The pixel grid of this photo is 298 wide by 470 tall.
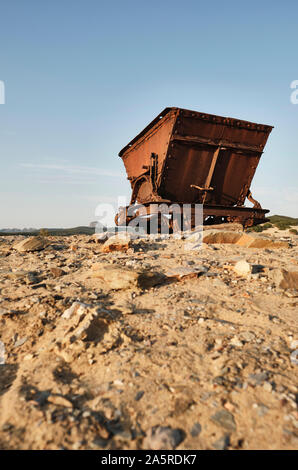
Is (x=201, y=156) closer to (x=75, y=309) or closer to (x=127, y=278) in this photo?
(x=127, y=278)

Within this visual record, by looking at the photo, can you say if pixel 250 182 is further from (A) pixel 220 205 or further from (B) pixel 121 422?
(B) pixel 121 422

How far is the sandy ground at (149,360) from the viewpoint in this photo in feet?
4.72

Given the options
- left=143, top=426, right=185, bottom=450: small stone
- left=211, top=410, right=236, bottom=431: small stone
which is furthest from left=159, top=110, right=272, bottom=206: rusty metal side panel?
left=143, top=426, right=185, bottom=450: small stone

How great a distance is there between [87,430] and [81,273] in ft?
8.34

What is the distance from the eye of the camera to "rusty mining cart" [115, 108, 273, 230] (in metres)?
7.00

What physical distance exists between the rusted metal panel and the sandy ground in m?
4.25

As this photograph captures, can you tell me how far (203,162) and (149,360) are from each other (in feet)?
21.2

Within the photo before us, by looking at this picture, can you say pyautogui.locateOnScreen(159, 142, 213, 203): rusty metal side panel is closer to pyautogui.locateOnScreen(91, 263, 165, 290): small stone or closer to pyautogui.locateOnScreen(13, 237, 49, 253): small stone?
pyautogui.locateOnScreen(13, 237, 49, 253): small stone

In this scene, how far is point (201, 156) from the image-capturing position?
24.3ft

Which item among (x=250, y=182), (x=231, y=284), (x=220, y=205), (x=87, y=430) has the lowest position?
(x=87, y=430)

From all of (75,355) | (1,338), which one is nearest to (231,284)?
(75,355)

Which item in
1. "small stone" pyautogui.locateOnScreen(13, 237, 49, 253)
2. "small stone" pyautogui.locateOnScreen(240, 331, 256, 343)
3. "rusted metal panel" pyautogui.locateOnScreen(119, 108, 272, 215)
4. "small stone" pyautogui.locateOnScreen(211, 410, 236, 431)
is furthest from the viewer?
"rusted metal panel" pyautogui.locateOnScreen(119, 108, 272, 215)
